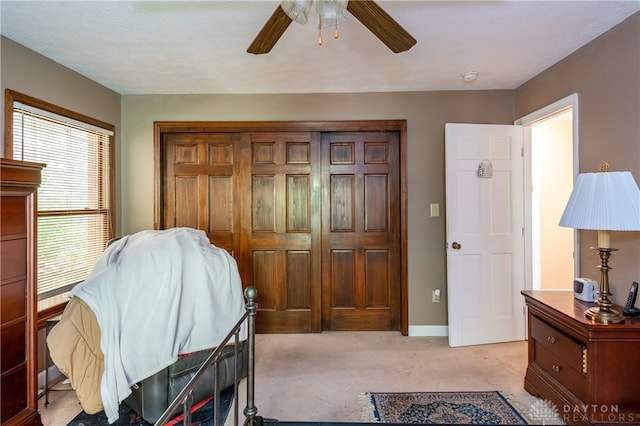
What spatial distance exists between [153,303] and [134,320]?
0.13 meters

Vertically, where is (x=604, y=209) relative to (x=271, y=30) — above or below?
below

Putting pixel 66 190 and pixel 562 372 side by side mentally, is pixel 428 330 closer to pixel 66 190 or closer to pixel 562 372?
pixel 562 372

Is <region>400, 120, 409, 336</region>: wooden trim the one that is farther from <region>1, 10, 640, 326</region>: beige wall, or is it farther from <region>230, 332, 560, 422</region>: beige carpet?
<region>230, 332, 560, 422</region>: beige carpet

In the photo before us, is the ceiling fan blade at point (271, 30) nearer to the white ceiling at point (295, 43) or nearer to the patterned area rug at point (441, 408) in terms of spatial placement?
the white ceiling at point (295, 43)

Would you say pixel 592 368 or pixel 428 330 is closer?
pixel 592 368

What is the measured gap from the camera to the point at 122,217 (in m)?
3.29

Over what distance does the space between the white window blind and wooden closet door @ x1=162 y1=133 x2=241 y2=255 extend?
56cm

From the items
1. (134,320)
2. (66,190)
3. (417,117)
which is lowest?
(134,320)

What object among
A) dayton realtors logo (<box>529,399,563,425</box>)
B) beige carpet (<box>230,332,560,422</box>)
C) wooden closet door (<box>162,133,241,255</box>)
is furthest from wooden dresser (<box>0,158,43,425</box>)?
dayton realtors logo (<box>529,399,563,425</box>)

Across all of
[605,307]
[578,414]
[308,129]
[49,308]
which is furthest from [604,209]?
[49,308]

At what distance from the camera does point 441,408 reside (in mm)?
2051

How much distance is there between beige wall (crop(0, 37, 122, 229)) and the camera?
2.17 m

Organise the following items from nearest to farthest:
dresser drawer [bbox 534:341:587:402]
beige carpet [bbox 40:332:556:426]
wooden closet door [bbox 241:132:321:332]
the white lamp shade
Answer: the white lamp shade < dresser drawer [bbox 534:341:587:402] < beige carpet [bbox 40:332:556:426] < wooden closet door [bbox 241:132:321:332]

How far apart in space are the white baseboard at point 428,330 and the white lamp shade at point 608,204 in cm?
180
